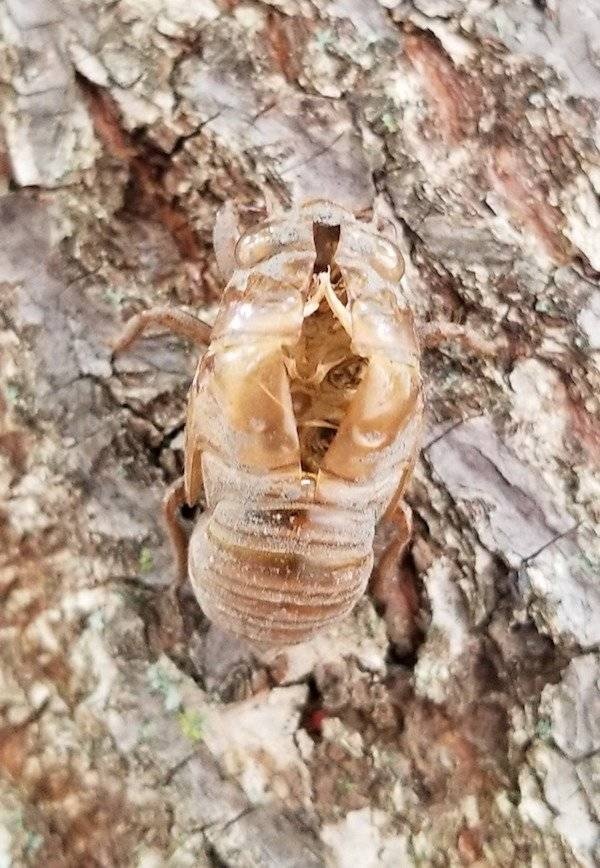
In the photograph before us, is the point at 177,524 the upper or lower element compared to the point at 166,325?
lower

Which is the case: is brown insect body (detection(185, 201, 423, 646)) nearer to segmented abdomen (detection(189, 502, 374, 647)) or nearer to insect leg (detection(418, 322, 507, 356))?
segmented abdomen (detection(189, 502, 374, 647))

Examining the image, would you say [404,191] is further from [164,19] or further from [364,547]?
[364,547]

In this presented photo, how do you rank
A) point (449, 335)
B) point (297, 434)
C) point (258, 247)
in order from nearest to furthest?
1. point (297, 434)
2. point (258, 247)
3. point (449, 335)

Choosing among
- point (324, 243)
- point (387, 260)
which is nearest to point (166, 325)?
point (324, 243)

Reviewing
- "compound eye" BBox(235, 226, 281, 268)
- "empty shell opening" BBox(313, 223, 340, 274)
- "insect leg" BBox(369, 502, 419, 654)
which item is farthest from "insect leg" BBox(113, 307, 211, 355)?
"insect leg" BBox(369, 502, 419, 654)

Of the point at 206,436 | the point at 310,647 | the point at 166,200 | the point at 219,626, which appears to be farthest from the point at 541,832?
the point at 166,200

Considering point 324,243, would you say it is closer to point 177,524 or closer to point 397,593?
point 177,524

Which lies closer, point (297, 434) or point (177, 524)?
point (297, 434)
